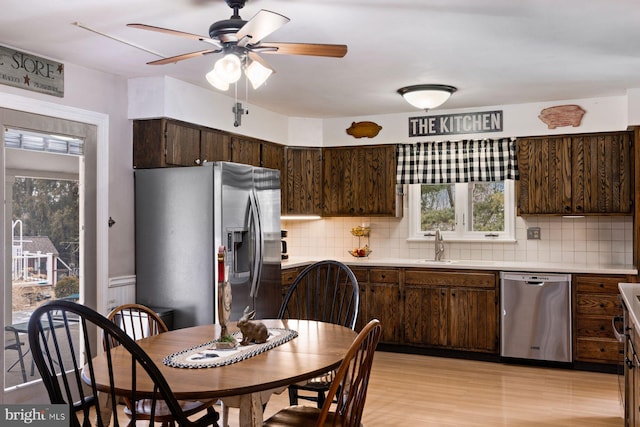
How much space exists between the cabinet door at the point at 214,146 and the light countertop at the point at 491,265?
1.15 metres

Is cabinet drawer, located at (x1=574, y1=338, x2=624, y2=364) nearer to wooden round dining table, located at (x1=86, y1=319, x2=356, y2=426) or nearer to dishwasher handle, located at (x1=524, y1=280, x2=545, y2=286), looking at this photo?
dishwasher handle, located at (x1=524, y1=280, x2=545, y2=286)

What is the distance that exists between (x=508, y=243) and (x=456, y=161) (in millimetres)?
968

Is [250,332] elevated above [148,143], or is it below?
below

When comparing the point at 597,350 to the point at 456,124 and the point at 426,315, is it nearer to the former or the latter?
the point at 426,315

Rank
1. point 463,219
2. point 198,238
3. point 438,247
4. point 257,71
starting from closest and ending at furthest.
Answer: point 257,71
point 198,238
point 438,247
point 463,219

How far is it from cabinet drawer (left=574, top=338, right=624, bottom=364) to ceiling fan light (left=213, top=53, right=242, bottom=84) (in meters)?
3.92

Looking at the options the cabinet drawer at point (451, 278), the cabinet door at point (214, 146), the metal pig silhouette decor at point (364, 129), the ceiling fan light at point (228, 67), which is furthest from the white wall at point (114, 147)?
the cabinet drawer at point (451, 278)

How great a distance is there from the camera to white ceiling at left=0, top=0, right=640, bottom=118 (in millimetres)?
2922

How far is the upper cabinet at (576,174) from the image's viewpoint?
16.8ft

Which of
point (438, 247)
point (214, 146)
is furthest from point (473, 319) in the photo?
point (214, 146)

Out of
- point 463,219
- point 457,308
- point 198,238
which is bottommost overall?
point 457,308

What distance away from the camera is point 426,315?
5.54m

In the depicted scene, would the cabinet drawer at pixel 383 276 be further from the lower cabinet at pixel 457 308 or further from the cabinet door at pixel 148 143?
the cabinet door at pixel 148 143

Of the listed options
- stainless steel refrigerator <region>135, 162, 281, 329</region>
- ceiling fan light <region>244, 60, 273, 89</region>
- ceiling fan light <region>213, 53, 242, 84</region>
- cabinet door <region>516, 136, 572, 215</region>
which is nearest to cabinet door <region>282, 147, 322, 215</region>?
stainless steel refrigerator <region>135, 162, 281, 329</region>
